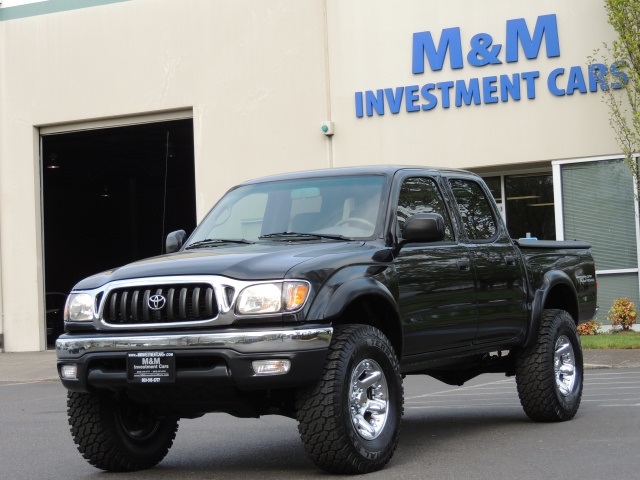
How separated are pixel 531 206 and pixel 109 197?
22.3 metres

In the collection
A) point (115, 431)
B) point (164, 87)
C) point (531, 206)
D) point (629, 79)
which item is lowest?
point (115, 431)

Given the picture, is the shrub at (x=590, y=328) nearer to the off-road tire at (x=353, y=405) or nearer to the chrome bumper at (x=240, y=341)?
the off-road tire at (x=353, y=405)

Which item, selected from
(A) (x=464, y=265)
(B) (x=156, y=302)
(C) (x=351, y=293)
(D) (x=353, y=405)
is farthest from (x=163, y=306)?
(A) (x=464, y=265)

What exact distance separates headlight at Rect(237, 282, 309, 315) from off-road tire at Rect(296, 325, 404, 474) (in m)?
0.40

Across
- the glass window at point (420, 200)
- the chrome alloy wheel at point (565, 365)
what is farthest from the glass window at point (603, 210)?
the glass window at point (420, 200)

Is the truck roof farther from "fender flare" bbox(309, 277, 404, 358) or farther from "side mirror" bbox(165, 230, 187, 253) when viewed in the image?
"fender flare" bbox(309, 277, 404, 358)

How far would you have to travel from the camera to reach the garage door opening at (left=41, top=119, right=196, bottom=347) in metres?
31.8

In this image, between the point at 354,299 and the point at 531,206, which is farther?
the point at 531,206

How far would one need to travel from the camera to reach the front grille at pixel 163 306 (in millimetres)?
6938

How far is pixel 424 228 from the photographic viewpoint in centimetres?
768

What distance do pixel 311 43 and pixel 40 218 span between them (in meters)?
7.24

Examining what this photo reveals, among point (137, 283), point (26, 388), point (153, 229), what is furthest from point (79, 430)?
point (153, 229)

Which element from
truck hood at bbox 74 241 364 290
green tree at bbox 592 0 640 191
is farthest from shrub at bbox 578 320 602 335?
truck hood at bbox 74 241 364 290

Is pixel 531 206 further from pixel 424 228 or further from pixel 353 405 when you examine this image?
pixel 353 405
